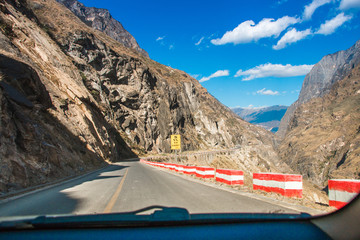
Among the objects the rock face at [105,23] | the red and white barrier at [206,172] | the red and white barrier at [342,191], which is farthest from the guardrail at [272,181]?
the rock face at [105,23]

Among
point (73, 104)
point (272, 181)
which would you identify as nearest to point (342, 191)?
point (272, 181)

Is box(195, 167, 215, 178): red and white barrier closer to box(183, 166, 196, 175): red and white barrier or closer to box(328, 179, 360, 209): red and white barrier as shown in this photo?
box(183, 166, 196, 175): red and white barrier

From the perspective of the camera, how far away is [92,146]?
2966 cm

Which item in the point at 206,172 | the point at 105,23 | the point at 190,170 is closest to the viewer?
the point at 206,172

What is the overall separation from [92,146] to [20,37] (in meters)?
16.2

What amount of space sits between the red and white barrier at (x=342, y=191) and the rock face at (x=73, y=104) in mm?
10546

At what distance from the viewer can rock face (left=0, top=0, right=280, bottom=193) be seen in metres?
13.4

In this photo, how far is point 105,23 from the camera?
17700 cm

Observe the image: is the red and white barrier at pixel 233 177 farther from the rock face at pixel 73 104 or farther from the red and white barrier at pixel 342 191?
the rock face at pixel 73 104

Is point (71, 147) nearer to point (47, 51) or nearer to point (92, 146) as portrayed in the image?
point (92, 146)

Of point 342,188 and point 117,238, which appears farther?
point 342,188

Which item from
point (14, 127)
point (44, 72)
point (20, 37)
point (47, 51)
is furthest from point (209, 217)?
point (47, 51)

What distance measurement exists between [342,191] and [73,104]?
29385 mm

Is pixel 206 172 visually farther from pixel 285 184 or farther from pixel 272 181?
pixel 285 184
